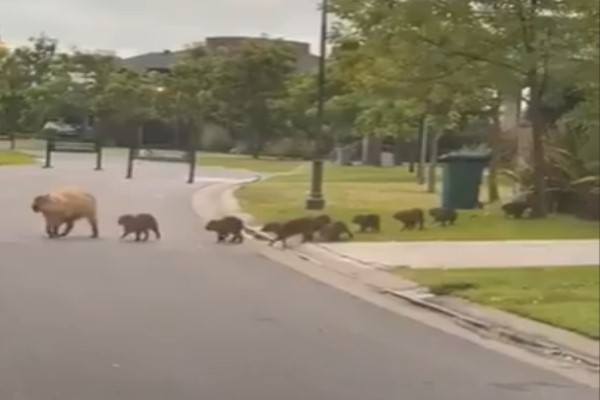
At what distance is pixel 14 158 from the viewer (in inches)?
116

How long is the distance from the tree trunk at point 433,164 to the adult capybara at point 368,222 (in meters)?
0.16

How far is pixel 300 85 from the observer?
8.96 ft

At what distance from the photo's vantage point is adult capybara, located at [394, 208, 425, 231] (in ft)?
7.67

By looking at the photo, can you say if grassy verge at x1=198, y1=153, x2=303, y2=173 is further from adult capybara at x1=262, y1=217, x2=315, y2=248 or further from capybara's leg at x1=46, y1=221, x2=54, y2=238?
capybara's leg at x1=46, y1=221, x2=54, y2=238

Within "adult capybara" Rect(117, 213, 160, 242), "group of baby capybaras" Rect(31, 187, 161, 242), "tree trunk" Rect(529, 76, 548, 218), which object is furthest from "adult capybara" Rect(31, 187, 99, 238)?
"tree trunk" Rect(529, 76, 548, 218)

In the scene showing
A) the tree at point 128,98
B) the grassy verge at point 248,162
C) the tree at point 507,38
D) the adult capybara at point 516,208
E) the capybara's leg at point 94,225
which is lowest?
the capybara's leg at point 94,225

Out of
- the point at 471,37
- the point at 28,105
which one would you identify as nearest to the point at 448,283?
the point at 28,105

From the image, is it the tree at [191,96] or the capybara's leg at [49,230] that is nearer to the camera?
the tree at [191,96]

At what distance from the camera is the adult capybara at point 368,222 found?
8.55ft

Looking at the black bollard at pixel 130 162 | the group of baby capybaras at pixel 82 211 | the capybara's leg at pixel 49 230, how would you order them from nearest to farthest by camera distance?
1. the black bollard at pixel 130 162
2. the group of baby capybaras at pixel 82 211
3. the capybara's leg at pixel 49 230

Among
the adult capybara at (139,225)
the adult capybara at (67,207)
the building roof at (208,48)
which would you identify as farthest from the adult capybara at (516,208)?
the adult capybara at (139,225)

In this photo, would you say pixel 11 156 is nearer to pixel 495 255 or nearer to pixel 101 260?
pixel 495 255

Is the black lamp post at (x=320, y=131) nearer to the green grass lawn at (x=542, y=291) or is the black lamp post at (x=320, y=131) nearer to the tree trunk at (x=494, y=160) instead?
the green grass lawn at (x=542, y=291)

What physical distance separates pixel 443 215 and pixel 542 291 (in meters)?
0.31
